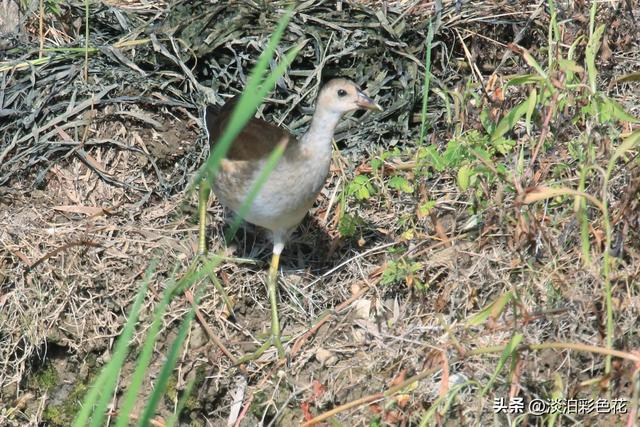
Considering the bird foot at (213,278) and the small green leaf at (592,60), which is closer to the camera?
the small green leaf at (592,60)

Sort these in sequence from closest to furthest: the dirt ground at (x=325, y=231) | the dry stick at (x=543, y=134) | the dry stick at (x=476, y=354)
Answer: the dry stick at (x=476, y=354) < the dirt ground at (x=325, y=231) < the dry stick at (x=543, y=134)

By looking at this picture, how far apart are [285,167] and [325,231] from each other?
72cm

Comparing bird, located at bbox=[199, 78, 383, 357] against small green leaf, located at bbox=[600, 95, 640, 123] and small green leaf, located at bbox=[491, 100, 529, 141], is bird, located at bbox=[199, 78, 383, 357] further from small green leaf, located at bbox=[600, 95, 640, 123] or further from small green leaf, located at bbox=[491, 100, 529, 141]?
small green leaf, located at bbox=[600, 95, 640, 123]

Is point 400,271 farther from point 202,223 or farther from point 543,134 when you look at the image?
point 202,223

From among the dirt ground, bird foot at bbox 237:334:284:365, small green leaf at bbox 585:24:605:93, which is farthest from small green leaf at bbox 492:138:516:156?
bird foot at bbox 237:334:284:365

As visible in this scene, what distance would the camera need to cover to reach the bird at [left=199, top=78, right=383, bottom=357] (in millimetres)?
4453

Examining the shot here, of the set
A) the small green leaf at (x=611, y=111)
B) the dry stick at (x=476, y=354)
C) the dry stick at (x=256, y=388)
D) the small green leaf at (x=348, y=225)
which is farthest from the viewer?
the small green leaf at (x=348, y=225)

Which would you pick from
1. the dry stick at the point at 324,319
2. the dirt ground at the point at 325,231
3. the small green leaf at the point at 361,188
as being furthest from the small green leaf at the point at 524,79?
the dry stick at the point at 324,319

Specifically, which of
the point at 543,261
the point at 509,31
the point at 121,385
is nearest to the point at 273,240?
the point at 121,385

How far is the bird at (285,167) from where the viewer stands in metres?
4.45

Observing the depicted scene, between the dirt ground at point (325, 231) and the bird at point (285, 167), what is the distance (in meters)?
0.26

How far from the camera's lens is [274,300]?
182 inches

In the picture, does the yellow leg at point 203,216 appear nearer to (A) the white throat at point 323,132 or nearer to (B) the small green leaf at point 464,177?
(A) the white throat at point 323,132

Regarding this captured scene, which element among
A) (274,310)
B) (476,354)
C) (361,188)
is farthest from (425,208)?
(476,354)
